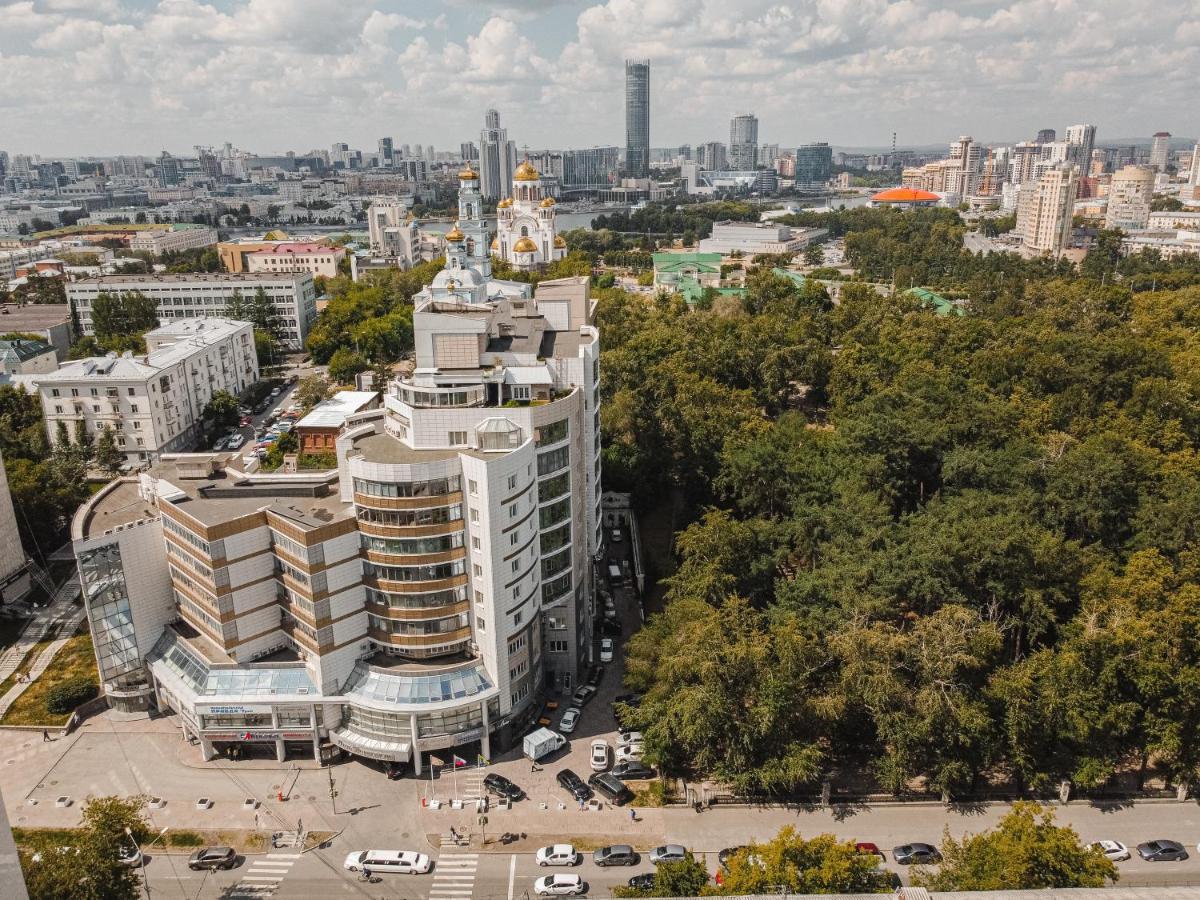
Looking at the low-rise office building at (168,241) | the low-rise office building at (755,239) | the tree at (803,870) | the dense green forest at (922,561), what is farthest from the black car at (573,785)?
the low-rise office building at (168,241)

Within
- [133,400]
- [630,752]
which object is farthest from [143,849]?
[133,400]

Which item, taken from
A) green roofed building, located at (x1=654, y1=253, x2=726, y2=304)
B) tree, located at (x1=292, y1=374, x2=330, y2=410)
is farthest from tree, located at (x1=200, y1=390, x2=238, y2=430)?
green roofed building, located at (x1=654, y1=253, x2=726, y2=304)

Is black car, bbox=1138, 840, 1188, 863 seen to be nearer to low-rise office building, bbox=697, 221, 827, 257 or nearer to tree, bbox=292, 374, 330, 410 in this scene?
tree, bbox=292, 374, 330, 410

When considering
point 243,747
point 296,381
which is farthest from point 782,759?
point 296,381

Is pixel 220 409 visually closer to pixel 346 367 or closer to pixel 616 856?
pixel 346 367

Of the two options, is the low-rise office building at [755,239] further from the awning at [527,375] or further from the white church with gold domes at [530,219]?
the awning at [527,375]
